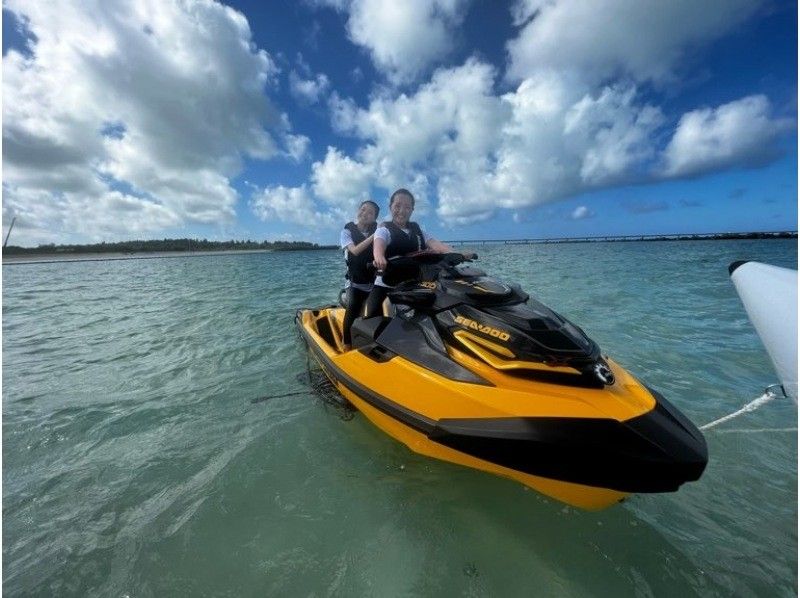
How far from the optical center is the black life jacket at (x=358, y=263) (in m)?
4.04

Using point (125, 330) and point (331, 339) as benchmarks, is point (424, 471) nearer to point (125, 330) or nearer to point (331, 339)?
point (331, 339)

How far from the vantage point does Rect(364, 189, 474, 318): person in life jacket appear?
3.11m

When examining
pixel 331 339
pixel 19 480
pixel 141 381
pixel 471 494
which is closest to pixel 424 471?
pixel 471 494

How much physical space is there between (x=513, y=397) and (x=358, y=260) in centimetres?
267

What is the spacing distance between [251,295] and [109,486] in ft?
29.5

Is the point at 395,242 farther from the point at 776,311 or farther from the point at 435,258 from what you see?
the point at 776,311

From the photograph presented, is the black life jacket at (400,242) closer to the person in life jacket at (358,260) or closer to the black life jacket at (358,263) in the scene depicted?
the person in life jacket at (358,260)

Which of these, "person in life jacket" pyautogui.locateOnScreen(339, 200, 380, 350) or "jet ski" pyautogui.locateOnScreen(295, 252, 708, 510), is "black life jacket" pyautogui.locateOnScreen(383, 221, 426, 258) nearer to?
"jet ski" pyautogui.locateOnScreen(295, 252, 708, 510)

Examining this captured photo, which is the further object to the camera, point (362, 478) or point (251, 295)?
point (251, 295)

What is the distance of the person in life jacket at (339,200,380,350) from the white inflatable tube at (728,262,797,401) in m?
3.10

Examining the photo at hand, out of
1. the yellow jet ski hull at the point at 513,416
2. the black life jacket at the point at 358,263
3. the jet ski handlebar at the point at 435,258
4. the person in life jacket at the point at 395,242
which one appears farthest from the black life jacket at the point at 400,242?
the yellow jet ski hull at the point at 513,416

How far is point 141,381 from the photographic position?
4254 mm

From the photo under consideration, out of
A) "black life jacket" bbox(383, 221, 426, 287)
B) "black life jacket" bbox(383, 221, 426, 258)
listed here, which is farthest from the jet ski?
"black life jacket" bbox(383, 221, 426, 258)

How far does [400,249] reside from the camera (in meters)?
3.19
